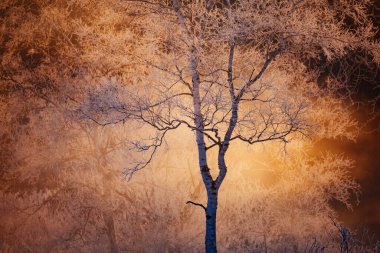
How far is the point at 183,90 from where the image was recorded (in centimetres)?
1266

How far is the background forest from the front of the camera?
35.3 ft

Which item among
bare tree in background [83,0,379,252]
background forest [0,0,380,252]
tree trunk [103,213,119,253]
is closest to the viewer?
bare tree in background [83,0,379,252]

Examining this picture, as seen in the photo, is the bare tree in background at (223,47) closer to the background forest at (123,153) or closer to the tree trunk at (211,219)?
the tree trunk at (211,219)

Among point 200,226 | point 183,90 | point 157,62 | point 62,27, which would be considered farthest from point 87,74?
point 200,226

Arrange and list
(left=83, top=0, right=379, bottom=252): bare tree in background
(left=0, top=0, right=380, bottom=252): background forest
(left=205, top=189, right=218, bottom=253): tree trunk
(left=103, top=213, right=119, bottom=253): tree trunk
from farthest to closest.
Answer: (left=103, top=213, right=119, bottom=253): tree trunk, (left=0, top=0, right=380, bottom=252): background forest, (left=205, top=189, right=218, bottom=253): tree trunk, (left=83, top=0, right=379, bottom=252): bare tree in background

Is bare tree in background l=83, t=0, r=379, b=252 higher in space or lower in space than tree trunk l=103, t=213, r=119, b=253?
higher

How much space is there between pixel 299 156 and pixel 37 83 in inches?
377

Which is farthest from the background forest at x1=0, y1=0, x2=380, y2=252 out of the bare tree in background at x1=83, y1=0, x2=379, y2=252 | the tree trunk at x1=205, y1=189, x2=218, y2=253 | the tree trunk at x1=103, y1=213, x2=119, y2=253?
the tree trunk at x1=205, y1=189, x2=218, y2=253

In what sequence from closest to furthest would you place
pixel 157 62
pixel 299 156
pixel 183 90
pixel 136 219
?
pixel 157 62, pixel 183 90, pixel 136 219, pixel 299 156

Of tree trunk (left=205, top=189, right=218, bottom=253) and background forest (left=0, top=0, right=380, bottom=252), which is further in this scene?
background forest (left=0, top=0, right=380, bottom=252)

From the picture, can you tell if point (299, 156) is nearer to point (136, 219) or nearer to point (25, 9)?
point (136, 219)

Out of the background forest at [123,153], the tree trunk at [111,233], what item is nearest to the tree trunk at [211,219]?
the background forest at [123,153]

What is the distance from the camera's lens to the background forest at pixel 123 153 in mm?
10773

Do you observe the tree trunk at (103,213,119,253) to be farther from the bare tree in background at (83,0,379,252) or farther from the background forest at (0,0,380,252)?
the bare tree in background at (83,0,379,252)
